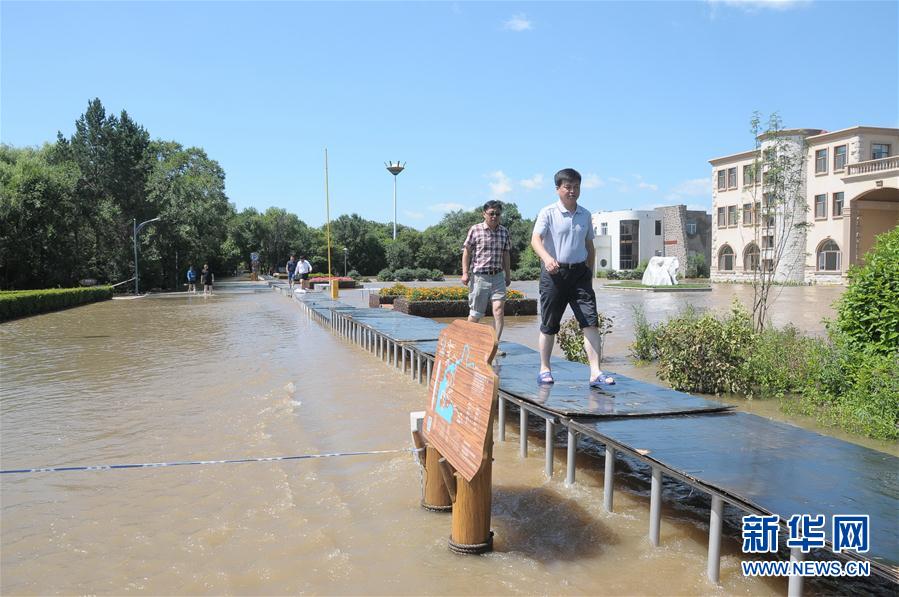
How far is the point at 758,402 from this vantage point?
24.6 feet

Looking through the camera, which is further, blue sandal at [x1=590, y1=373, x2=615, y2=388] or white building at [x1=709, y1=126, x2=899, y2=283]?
white building at [x1=709, y1=126, x2=899, y2=283]

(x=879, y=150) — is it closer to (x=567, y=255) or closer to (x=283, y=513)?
(x=567, y=255)

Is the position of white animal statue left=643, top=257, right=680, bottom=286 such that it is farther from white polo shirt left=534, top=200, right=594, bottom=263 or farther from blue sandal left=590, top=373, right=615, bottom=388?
white polo shirt left=534, top=200, right=594, bottom=263

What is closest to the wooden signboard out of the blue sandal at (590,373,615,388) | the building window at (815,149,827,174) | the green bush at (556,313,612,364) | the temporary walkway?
the temporary walkway

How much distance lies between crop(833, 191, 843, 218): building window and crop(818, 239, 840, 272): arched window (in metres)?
1.77

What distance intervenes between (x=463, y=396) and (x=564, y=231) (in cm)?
229

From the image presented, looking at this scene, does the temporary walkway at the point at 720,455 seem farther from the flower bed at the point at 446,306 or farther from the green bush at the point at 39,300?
the green bush at the point at 39,300

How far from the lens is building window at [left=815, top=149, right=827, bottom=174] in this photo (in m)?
44.7

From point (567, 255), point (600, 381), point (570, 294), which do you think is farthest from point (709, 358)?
point (567, 255)

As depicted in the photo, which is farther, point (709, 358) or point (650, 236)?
point (650, 236)

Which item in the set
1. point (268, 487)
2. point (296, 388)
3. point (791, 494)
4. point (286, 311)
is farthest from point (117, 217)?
point (791, 494)

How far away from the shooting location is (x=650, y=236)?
71625 mm

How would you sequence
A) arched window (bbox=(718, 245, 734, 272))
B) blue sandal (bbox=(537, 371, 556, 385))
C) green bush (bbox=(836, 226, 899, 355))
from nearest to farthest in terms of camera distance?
blue sandal (bbox=(537, 371, 556, 385)) < green bush (bbox=(836, 226, 899, 355)) < arched window (bbox=(718, 245, 734, 272))

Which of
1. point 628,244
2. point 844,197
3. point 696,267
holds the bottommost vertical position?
point 696,267
